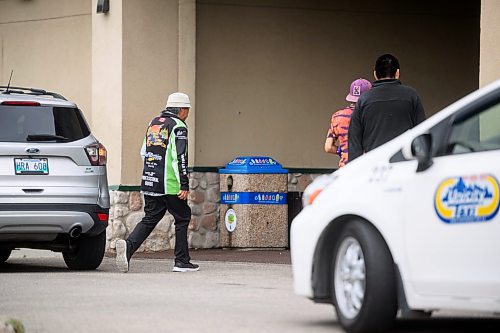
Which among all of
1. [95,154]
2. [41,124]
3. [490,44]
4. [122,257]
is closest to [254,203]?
[122,257]

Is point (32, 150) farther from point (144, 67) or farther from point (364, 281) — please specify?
point (364, 281)

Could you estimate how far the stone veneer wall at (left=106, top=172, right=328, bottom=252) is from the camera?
17875mm

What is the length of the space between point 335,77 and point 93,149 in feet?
20.7

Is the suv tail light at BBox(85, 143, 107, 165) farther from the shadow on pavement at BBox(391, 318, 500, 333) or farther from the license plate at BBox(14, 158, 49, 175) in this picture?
the shadow on pavement at BBox(391, 318, 500, 333)

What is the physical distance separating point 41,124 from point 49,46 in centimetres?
703

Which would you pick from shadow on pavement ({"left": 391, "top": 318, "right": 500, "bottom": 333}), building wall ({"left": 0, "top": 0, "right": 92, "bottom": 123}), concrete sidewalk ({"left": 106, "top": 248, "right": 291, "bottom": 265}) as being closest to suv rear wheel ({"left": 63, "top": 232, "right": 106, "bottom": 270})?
concrete sidewalk ({"left": 106, "top": 248, "right": 291, "bottom": 265})

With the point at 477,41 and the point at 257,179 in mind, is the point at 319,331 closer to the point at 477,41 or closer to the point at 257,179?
the point at 257,179

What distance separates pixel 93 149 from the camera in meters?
13.7

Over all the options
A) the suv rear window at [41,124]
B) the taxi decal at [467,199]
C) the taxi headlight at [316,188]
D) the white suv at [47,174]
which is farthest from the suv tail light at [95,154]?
the taxi decal at [467,199]

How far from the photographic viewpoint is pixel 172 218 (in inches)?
719

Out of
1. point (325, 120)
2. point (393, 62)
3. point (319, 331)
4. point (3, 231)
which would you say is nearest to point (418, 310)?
point (319, 331)

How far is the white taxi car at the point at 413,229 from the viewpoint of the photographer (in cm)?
741

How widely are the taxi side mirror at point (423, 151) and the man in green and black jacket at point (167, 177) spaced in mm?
6239

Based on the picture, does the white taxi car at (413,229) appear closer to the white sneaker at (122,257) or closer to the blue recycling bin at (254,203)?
the white sneaker at (122,257)
